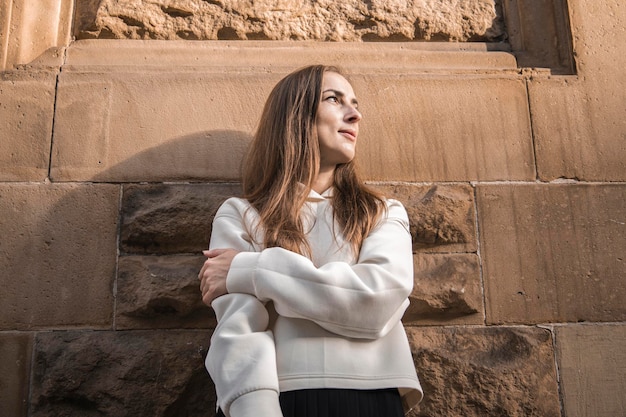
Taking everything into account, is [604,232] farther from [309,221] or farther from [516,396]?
[309,221]

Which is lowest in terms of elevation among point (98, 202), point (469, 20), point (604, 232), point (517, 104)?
point (604, 232)

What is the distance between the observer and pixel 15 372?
97.0 inches

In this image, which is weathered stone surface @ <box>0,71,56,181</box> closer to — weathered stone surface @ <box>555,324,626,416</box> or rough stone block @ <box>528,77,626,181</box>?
rough stone block @ <box>528,77,626,181</box>

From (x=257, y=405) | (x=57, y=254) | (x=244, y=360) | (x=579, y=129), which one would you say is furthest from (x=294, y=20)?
(x=257, y=405)

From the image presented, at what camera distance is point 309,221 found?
2.15m

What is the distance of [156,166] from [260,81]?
58cm

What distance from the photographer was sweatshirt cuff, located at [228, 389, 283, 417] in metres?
1.64

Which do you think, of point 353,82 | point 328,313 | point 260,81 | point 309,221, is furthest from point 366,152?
point 328,313

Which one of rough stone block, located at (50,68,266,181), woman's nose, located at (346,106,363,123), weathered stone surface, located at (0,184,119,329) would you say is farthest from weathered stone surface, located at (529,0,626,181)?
weathered stone surface, located at (0,184,119,329)

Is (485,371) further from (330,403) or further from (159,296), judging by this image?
(159,296)

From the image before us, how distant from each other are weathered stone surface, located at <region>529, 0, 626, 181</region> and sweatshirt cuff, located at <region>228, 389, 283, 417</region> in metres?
1.67

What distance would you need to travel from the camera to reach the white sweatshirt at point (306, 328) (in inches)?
67.6

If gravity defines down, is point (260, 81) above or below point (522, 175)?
above

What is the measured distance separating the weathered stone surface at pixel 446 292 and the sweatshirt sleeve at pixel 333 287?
66 cm
